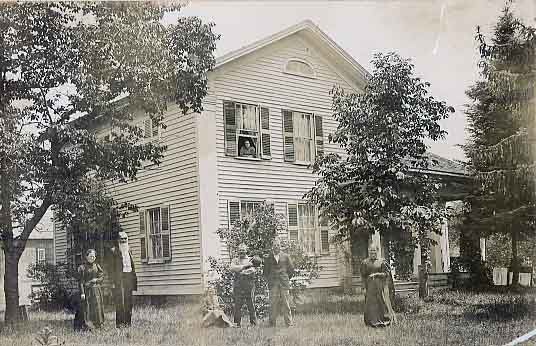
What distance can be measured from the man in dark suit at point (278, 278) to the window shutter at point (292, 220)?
9 centimetres

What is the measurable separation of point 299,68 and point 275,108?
30 centimetres

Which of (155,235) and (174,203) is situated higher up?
(174,203)

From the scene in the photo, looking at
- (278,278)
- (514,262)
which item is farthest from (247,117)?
(514,262)

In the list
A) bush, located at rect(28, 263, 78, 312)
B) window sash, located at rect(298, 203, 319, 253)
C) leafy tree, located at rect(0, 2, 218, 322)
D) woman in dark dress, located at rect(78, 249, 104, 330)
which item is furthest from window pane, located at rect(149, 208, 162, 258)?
window sash, located at rect(298, 203, 319, 253)

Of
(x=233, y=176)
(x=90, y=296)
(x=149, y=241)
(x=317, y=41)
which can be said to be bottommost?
(x=90, y=296)

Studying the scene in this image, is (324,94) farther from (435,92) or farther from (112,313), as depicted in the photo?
(112,313)

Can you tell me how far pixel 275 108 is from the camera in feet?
14.2

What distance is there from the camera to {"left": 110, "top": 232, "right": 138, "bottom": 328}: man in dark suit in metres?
4.12

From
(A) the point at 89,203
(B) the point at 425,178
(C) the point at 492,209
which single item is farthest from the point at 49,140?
(C) the point at 492,209

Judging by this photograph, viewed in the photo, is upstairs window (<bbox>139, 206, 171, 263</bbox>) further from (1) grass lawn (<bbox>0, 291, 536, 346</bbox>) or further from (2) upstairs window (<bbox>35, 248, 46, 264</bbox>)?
(2) upstairs window (<bbox>35, 248, 46, 264</bbox>)

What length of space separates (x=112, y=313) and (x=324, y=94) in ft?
6.03

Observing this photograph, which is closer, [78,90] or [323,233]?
[78,90]

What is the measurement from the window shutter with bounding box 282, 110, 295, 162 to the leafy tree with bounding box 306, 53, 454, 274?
0.17 m

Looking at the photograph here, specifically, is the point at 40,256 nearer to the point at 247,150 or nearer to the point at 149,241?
the point at 149,241
